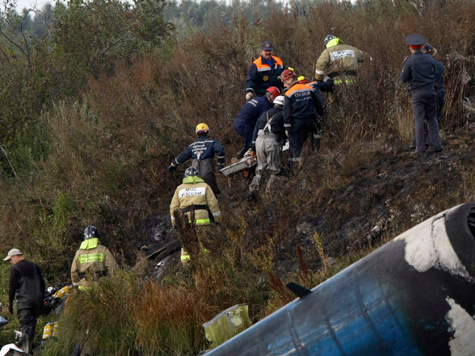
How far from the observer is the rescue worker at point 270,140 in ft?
42.8

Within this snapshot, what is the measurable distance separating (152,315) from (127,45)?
1425cm

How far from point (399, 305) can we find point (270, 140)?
8166 mm

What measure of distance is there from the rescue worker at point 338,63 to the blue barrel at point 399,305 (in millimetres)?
8690

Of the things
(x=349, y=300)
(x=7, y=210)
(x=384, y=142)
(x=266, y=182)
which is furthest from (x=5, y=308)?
(x=349, y=300)

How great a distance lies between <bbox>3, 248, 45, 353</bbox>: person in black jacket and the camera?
12453 mm

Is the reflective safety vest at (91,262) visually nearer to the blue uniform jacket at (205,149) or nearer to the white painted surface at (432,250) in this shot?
the blue uniform jacket at (205,149)

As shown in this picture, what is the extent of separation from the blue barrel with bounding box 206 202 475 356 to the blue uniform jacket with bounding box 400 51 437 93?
20.0 feet

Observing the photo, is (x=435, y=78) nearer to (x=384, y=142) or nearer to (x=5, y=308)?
(x=384, y=142)

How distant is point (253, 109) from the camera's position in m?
14.1

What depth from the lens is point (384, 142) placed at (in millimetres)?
12820

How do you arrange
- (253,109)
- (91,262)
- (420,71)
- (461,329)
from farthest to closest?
1. (253,109)
2. (91,262)
3. (420,71)
4. (461,329)

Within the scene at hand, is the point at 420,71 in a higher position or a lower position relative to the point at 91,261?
higher

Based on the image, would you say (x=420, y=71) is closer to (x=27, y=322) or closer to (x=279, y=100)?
(x=279, y=100)

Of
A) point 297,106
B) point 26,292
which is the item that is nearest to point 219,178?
point 297,106
